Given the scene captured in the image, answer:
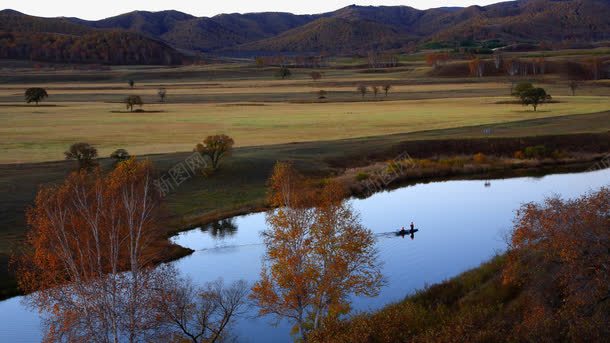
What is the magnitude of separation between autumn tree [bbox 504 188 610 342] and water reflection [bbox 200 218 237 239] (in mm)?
21816

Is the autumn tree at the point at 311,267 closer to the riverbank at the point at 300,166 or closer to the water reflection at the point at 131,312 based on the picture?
the water reflection at the point at 131,312

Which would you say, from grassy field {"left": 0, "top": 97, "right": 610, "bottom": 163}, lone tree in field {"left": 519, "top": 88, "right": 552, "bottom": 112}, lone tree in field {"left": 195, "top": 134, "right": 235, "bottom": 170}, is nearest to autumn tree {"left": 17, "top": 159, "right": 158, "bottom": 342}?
lone tree in field {"left": 195, "top": 134, "right": 235, "bottom": 170}

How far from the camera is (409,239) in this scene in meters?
40.4

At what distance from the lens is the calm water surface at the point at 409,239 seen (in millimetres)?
29453

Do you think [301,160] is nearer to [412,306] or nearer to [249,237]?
[249,237]

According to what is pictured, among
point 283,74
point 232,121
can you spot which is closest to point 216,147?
point 232,121

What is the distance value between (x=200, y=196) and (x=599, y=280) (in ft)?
111

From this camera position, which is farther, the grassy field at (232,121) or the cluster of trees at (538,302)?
the grassy field at (232,121)

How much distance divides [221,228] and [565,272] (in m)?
26.3

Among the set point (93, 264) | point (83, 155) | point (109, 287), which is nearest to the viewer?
point (109, 287)

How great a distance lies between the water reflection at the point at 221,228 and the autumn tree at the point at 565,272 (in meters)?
21.8

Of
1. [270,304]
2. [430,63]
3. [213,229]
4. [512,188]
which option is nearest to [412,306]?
[270,304]

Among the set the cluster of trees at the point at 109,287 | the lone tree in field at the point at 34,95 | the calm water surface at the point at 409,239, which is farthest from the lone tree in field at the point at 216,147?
the lone tree in field at the point at 34,95

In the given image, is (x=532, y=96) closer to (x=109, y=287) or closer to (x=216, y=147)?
(x=216, y=147)
